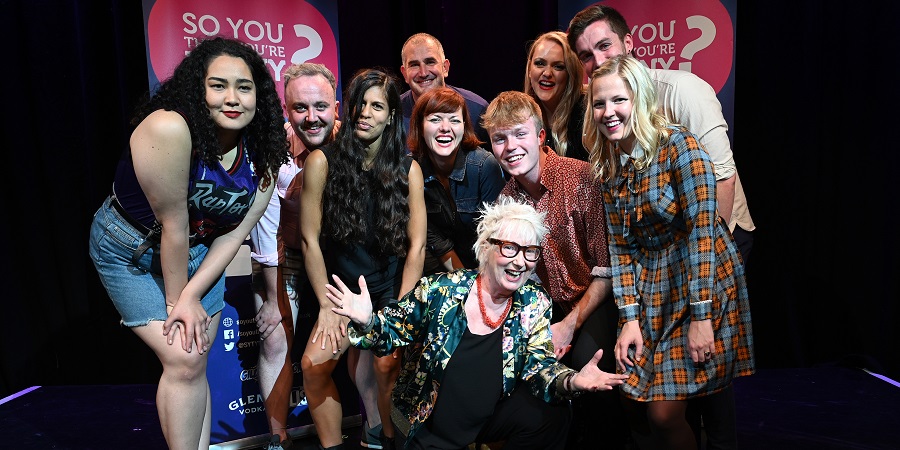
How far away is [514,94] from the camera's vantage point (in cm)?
291

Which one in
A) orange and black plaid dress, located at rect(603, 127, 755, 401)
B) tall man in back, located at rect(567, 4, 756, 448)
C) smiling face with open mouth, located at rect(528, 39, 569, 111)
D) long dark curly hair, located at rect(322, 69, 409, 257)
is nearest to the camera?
orange and black plaid dress, located at rect(603, 127, 755, 401)

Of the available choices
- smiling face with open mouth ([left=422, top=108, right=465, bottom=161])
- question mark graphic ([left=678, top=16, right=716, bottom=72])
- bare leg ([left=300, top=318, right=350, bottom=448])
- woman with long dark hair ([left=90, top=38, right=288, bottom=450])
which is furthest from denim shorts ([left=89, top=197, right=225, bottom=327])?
question mark graphic ([left=678, top=16, right=716, bottom=72])

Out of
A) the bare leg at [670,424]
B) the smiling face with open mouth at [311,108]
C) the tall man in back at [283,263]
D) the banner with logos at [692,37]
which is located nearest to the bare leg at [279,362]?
the tall man in back at [283,263]

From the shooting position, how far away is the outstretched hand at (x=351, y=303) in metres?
2.43

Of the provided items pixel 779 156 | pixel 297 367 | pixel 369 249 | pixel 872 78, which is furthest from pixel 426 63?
pixel 872 78

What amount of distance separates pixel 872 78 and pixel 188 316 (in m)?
4.08

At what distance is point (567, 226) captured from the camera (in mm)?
2793

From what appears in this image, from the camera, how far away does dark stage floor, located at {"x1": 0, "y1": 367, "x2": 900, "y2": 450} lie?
3410mm

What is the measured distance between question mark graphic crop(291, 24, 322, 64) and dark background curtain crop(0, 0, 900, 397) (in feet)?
1.60

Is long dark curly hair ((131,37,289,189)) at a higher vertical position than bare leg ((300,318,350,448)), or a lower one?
higher

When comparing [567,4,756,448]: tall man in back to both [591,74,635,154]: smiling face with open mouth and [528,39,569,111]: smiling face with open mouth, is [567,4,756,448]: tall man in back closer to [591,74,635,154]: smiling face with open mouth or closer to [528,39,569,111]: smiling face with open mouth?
[528,39,569,111]: smiling face with open mouth

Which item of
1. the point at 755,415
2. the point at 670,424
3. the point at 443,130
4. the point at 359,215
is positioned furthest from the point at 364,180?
the point at 755,415

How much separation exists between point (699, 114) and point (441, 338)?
1364 mm

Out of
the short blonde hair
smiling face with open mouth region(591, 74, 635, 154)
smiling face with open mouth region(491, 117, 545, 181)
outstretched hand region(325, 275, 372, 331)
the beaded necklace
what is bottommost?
the beaded necklace
